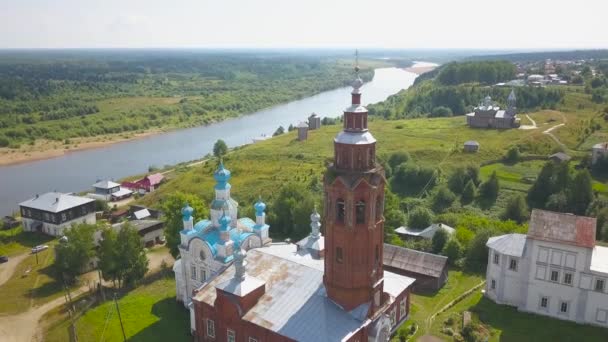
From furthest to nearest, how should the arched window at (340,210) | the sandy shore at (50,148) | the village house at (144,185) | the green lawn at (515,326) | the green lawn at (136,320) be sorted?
the sandy shore at (50,148) → the village house at (144,185) → the green lawn at (136,320) → the green lawn at (515,326) → the arched window at (340,210)

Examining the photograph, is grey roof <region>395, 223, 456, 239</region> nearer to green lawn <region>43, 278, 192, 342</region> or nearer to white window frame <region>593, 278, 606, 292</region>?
white window frame <region>593, 278, 606, 292</region>

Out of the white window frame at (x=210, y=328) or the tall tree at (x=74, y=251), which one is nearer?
the white window frame at (x=210, y=328)

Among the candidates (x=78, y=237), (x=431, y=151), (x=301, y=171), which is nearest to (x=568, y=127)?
(x=431, y=151)

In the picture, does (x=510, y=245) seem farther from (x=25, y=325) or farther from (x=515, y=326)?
(x=25, y=325)

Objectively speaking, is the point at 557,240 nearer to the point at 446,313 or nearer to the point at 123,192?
the point at 446,313

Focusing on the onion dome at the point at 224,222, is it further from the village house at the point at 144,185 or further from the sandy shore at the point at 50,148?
the sandy shore at the point at 50,148

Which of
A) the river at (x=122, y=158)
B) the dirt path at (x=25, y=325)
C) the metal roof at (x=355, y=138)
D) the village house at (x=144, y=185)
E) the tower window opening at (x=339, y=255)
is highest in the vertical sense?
the metal roof at (x=355, y=138)

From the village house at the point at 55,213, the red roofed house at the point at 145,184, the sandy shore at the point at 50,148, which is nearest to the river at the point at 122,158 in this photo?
the sandy shore at the point at 50,148
